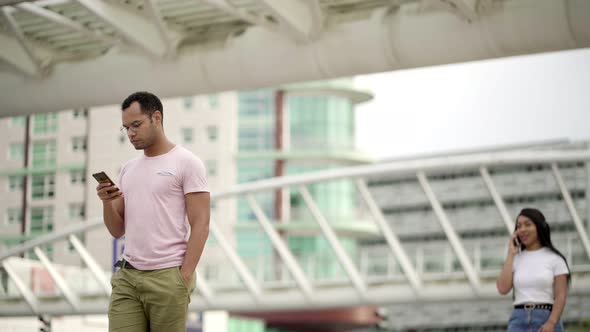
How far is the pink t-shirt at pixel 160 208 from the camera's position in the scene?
5480 millimetres

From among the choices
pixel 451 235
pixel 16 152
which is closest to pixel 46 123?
pixel 16 152

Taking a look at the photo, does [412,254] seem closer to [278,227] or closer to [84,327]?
[278,227]

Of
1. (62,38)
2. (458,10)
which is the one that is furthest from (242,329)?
(458,10)

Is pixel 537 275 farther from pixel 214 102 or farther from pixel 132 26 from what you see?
pixel 214 102

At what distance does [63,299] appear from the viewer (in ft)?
116

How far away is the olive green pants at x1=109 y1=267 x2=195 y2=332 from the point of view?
17.8ft

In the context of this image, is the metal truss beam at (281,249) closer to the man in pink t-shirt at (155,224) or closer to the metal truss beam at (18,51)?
the metal truss beam at (18,51)

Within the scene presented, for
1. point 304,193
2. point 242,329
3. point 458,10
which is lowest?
point 242,329

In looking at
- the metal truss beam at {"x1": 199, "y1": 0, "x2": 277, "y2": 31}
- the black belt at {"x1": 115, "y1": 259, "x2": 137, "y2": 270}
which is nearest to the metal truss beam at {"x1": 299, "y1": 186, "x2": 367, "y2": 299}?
the metal truss beam at {"x1": 199, "y1": 0, "x2": 277, "y2": 31}

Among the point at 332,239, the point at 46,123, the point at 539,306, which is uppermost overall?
the point at 46,123

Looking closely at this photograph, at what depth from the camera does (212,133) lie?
205 feet

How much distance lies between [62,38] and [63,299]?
20.7m

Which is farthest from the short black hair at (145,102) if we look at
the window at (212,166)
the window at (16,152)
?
the window at (212,166)

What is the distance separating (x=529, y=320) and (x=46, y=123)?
144 ft
